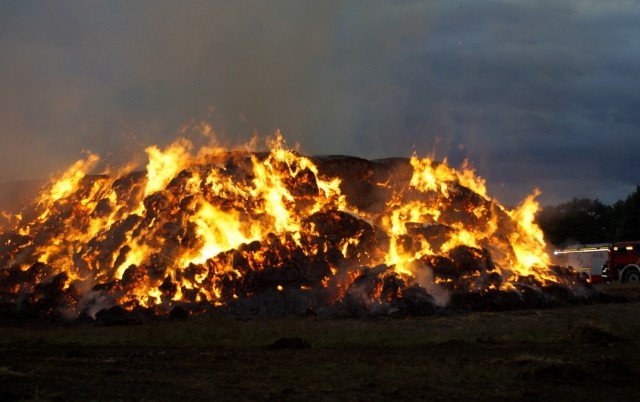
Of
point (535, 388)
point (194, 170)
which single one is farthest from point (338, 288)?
point (535, 388)

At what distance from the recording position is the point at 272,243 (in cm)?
3247

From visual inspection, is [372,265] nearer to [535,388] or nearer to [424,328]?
[424,328]

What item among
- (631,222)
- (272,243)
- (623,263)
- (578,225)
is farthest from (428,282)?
(578,225)

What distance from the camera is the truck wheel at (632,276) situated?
5212 cm

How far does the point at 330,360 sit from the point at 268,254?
15363 mm

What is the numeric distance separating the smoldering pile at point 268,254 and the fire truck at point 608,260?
61.1ft

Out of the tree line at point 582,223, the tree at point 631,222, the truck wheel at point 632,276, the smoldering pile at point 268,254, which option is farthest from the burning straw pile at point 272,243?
the tree line at point 582,223

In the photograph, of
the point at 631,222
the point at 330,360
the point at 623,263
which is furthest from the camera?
the point at 631,222

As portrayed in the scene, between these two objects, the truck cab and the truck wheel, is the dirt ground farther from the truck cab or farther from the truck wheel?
the truck cab

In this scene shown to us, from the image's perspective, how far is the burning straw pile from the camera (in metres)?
30.6

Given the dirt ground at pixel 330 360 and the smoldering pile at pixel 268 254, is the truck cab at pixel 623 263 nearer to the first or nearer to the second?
the smoldering pile at pixel 268 254

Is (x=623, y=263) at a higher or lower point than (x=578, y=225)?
lower

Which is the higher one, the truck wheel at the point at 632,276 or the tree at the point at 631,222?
the tree at the point at 631,222

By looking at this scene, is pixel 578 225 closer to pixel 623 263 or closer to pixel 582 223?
pixel 582 223
